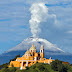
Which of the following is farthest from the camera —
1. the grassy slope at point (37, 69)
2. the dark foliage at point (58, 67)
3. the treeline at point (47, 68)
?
Result: the dark foliage at point (58, 67)

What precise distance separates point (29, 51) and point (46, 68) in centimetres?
1184

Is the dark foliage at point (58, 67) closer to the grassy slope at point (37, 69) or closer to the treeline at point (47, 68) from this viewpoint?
the treeline at point (47, 68)

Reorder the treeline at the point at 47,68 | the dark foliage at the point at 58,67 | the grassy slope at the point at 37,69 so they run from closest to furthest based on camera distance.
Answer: the grassy slope at the point at 37,69 < the treeline at the point at 47,68 < the dark foliage at the point at 58,67

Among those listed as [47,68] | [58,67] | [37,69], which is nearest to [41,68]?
[37,69]

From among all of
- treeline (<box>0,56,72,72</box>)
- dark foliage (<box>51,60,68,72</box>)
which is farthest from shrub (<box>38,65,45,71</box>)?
dark foliage (<box>51,60,68,72</box>)

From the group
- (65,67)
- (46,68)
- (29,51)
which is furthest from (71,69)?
(29,51)

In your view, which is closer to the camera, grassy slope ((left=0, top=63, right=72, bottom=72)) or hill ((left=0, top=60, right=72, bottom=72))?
grassy slope ((left=0, top=63, right=72, bottom=72))

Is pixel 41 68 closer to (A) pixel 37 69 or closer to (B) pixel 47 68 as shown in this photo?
(A) pixel 37 69

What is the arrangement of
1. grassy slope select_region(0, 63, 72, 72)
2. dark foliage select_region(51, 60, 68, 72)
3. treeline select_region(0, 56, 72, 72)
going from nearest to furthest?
1. grassy slope select_region(0, 63, 72, 72)
2. treeline select_region(0, 56, 72, 72)
3. dark foliage select_region(51, 60, 68, 72)

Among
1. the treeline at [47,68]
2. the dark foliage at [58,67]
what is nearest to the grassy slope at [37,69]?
the treeline at [47,68]

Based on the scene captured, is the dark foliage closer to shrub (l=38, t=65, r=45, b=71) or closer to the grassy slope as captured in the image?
the grassy slope

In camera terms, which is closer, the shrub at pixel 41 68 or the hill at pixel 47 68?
the shrub at pixel 41 68

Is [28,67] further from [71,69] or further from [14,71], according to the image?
[71,69]

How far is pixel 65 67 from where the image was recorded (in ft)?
307
